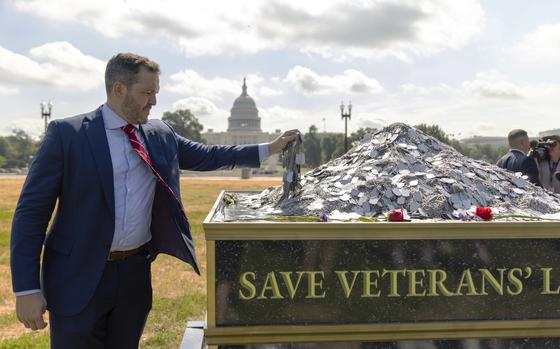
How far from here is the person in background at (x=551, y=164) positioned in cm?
512

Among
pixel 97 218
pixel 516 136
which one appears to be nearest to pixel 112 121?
pixel 97 218

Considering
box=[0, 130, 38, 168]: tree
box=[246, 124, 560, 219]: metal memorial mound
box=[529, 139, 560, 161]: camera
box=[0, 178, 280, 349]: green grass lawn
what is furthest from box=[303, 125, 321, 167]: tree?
box=[246, 124, 560, 219]: metal memorial mound

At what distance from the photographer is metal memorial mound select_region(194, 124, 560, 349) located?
7.16ft

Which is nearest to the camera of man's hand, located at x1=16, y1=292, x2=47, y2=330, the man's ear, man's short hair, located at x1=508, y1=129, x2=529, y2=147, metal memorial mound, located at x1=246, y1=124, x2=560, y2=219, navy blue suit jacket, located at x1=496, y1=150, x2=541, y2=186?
man's hand, located at x1=16, y1=292, x2=47, y2=330

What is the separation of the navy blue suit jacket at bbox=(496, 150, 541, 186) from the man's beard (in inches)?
136

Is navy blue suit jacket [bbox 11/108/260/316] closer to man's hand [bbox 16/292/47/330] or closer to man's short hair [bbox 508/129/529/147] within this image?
man's hand [bbox 16/292/47/330]

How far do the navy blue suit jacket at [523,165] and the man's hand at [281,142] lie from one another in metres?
2.56

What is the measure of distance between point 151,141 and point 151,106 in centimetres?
21

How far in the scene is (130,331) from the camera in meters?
2.36

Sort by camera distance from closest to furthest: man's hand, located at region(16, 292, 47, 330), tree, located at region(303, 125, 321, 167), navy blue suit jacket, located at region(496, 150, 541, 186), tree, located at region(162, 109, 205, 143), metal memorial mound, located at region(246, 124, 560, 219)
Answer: man's hand, located at region(16, 292, 47, 330) → metal memorial mound, located at region(246, 124, 560, 219) → navy blue suit jacket, located at region(496, 150, 541, 186) → tree, located at region(303, 125, 321, 167) → tree, located at region(162, 109, 205, 143)

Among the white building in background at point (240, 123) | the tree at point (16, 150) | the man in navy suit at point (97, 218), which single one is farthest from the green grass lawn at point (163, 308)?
the white building in background at point (240, 123)

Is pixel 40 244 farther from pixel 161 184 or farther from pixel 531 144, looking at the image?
pixel 531 144

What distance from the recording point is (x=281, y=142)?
273 centimetres

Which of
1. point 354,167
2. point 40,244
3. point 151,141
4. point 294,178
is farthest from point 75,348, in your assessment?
point 354,167
